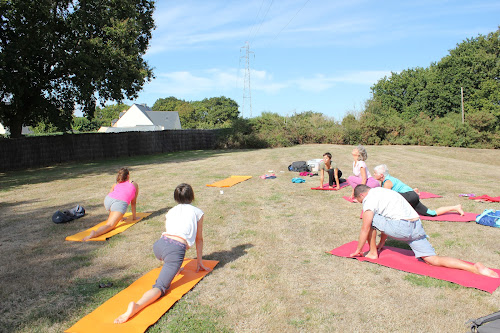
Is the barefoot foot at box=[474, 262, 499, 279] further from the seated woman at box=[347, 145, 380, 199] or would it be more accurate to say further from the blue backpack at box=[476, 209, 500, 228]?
the seated woman at box=[347, 145, 380, 199]

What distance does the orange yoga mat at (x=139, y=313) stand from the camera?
3125mm

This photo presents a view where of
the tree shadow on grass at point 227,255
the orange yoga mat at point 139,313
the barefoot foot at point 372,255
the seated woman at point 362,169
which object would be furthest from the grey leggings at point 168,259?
the seated woman at point 362,169

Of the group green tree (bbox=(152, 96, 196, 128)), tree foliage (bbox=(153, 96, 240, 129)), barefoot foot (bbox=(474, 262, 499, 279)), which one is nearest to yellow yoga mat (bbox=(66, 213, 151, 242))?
barefoot foot (bbox=(474, 262, 499, 279))

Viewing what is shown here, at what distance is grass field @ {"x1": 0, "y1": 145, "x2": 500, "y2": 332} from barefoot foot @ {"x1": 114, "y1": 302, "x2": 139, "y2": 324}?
10.8 inches

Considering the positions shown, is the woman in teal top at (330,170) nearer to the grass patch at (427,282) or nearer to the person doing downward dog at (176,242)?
the grass patch at (427,282)

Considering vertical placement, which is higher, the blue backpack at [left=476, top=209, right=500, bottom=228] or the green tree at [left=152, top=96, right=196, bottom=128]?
the green tree at [left=152, top=96, right=196, bottom=128]

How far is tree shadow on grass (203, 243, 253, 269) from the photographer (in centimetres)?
481

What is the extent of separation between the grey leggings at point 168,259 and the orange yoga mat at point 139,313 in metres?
0.17

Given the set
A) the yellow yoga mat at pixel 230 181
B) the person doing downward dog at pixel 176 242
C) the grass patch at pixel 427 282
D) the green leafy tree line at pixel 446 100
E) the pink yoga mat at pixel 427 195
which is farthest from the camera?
the green leafy tree line at pixel 446 100

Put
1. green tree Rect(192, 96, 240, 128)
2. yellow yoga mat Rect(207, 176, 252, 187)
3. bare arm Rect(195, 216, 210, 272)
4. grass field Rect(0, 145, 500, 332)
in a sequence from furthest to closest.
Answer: green tree Rect(192, 96, 240, 128) < yellow yoga mat Rect(207, 176, 252, 187) < bare arm Rect(195, 216, 210, 272) < grass field Rect(0, 145, 500, 332)

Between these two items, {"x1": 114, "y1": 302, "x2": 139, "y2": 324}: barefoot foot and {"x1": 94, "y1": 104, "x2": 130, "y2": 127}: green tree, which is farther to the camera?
{"x1": 94, "y1": 104, "x2": 130, "y2": 127}: green tree

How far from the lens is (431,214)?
21.6 ft

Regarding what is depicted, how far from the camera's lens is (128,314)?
3.22 m

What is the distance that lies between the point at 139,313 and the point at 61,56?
17558 millimetres
